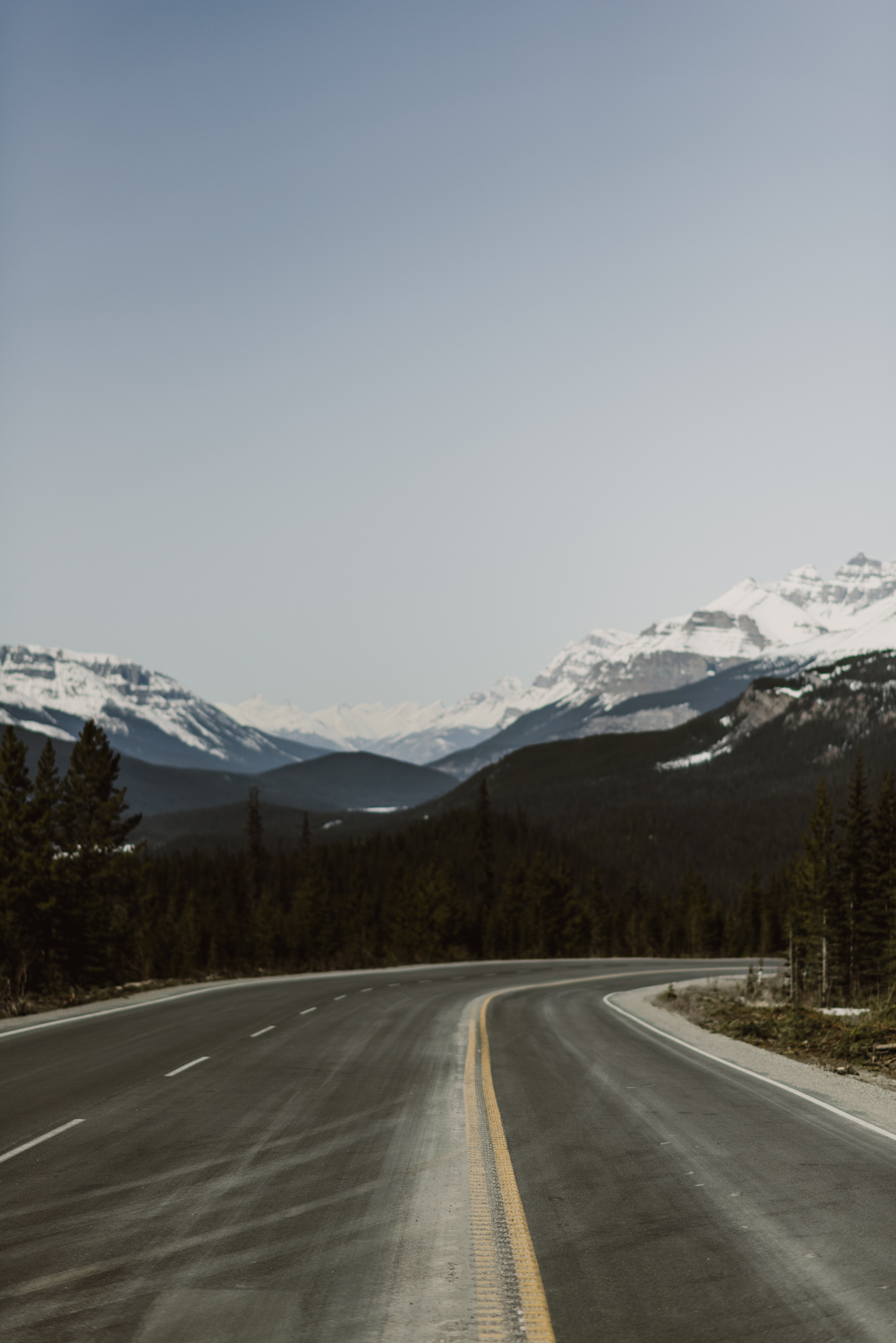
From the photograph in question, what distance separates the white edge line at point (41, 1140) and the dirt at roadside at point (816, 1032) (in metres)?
10.8

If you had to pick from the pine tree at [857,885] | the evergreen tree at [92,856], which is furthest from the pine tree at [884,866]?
the evergreen tree at [92,856]

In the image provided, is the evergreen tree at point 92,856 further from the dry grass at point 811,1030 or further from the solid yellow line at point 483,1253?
the solid yellow line at point 483,1253

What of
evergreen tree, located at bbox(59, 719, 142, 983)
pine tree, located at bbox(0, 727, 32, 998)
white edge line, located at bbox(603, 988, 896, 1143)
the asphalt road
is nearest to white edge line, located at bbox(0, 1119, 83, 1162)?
the asphalt road

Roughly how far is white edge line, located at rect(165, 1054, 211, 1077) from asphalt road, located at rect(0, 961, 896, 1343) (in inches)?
3.7

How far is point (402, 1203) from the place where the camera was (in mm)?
7559

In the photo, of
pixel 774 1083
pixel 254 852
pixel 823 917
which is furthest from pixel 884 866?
pixel 254 852

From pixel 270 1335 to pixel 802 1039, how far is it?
1711 centimetres

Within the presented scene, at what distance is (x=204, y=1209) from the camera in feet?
23.9

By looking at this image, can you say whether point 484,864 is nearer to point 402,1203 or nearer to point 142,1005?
point 142,1005

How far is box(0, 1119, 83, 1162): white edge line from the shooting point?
8.84 m

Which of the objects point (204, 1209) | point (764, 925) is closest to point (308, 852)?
point (764, 925)

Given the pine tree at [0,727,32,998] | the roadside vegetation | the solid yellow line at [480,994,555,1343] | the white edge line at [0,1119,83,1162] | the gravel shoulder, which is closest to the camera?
the solid yellow line at [480,994,555,1343]

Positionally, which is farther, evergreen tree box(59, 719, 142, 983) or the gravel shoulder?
evergreen tree box(59, 719, 142, 983)

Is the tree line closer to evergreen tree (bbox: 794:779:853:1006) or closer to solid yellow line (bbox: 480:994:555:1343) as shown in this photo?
evergreen tree (bbox: 794:779:853:1006)
